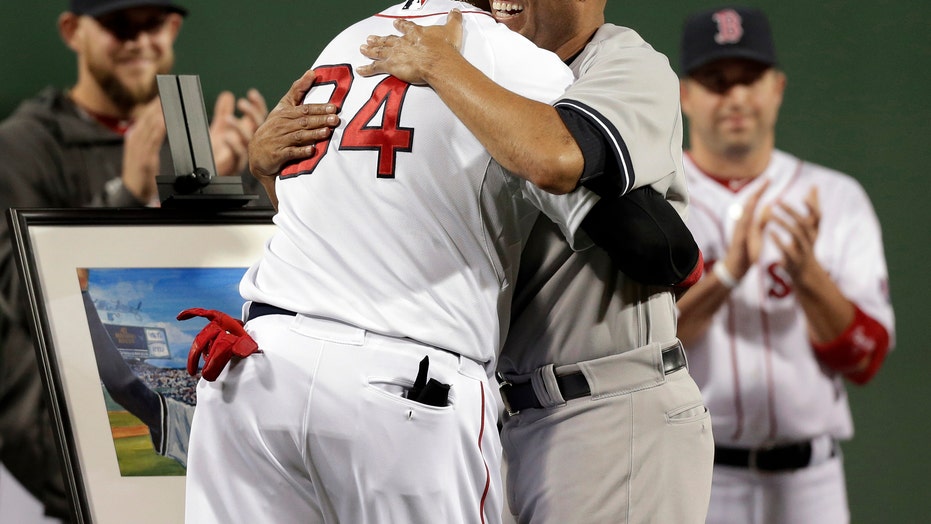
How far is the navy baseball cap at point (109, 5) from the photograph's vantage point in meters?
2.83

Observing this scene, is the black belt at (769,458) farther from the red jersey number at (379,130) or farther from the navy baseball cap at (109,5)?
the navy baseball cap at (109,5)

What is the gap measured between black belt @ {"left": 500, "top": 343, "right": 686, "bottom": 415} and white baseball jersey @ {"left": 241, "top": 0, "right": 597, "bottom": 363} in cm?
14

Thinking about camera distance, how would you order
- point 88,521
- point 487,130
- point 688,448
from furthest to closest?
point 88,521, point 688,448, point 487,130

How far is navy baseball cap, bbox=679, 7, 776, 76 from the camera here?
9.27ft

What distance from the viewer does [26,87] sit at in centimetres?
290

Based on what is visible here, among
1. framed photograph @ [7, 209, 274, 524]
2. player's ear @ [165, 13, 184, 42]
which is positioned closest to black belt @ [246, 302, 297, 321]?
framed photograph @ [7, 209, 274, 524]

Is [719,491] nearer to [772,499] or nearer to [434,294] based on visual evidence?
[772,499]

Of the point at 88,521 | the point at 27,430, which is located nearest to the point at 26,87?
the point at 27,430

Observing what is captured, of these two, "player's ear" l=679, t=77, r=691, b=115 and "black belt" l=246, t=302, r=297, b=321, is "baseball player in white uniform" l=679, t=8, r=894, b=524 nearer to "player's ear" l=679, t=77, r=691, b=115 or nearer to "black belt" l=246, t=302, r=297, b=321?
"player's ear" l=679, t=77, r=691, b=115

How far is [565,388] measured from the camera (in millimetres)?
1338

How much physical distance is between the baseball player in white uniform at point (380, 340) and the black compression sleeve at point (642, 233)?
4 centimetres

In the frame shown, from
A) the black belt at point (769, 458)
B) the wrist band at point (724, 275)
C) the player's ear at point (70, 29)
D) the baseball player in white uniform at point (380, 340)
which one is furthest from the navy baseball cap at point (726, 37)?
the player's ear at point (70, 29)

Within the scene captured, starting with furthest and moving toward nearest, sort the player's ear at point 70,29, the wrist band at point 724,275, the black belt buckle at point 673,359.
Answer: the player's ear at point 70,29 → the wrist band at point 724,275 → the black belt buckle at point 673,359

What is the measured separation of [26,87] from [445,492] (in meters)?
2.35
